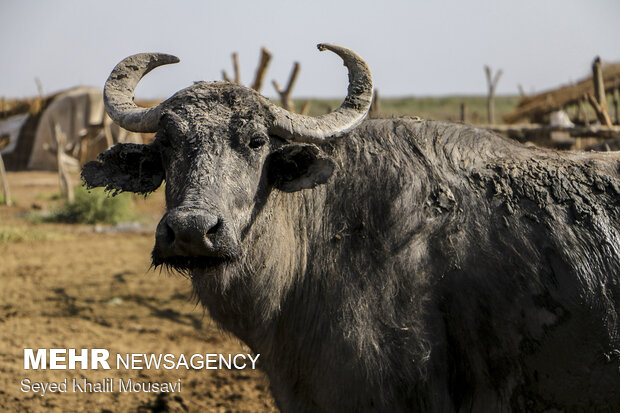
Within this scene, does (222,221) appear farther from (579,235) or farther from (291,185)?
(579,235)

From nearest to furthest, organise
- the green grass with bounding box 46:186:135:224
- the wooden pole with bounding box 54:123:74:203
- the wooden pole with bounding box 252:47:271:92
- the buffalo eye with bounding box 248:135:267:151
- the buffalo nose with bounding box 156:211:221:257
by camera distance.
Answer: the buffalo nose with bounding box 156:211:221:257
the buffalo eye with bounding box 248:135:267:151
the wooden pole with bounding box 252:47:271:92
the green grass with bounding box 46:186:135:224
the wooden pole with bounding box 54:123:74:203

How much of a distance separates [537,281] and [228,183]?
185 centimetres

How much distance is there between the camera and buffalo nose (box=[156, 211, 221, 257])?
2752 mm

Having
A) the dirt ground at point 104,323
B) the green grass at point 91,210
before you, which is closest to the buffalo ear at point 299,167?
the dirt ground at point 104,323

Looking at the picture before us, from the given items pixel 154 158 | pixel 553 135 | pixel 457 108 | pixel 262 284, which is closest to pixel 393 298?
pixel 262 284

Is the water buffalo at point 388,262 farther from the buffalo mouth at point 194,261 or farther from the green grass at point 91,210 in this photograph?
the green grass at point 91,210

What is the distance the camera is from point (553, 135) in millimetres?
12688

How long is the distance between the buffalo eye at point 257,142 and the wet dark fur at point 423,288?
4 cm

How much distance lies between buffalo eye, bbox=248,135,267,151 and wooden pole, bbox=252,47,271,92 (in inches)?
328

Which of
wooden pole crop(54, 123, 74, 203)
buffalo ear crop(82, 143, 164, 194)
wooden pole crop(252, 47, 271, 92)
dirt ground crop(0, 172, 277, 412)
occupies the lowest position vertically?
dirt ground crop(0, 172, 277, 412)

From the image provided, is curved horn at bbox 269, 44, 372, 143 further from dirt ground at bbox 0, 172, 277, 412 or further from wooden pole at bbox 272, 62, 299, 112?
wooden pole at bbox 272, 62, 299, 112

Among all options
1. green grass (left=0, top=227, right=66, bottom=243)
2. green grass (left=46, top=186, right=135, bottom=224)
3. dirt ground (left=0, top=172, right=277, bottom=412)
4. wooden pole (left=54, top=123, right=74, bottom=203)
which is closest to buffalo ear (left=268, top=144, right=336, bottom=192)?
dirt ground (left=0, top=172, right=277, bottom=412)

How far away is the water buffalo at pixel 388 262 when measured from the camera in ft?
10.9

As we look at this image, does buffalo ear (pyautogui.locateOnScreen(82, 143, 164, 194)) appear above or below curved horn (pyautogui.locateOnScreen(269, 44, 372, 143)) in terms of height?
below
